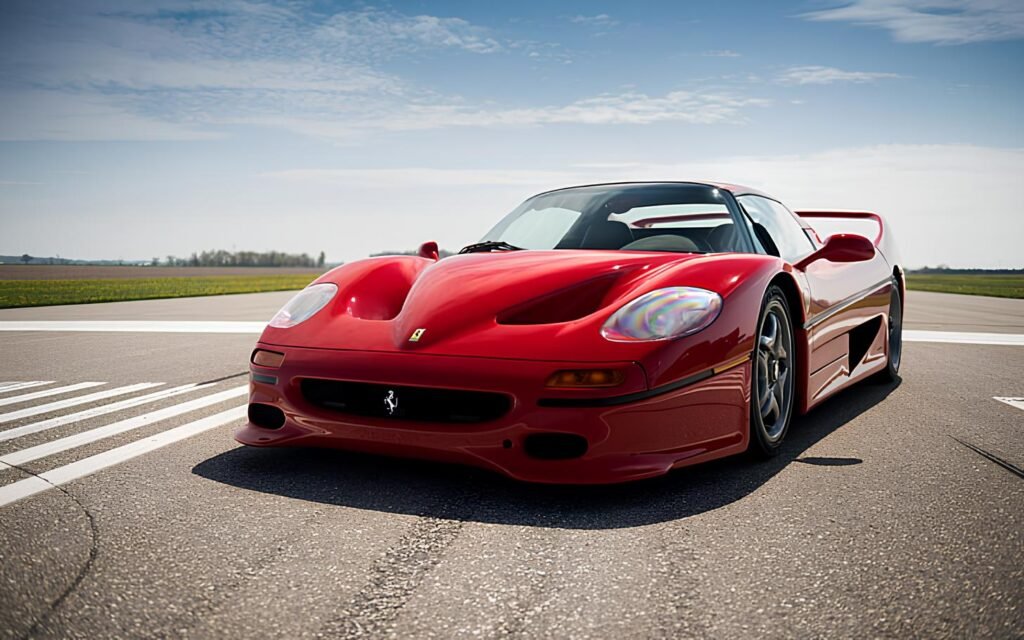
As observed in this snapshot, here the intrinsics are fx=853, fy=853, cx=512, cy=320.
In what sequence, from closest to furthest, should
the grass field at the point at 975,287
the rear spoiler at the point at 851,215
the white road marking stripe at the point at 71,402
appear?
the white road marking stripe at the point at 71,402 → the rear spoiler at the point at 851,215 → the grass field at the point at 975,287

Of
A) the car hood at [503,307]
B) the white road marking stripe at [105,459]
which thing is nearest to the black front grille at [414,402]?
the car hood at [503,307]

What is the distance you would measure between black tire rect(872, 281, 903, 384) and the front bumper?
120 inches

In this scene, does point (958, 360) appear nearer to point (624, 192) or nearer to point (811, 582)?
point (624, 192)

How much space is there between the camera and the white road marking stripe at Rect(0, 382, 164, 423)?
443cm

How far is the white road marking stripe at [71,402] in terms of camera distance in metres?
4.43

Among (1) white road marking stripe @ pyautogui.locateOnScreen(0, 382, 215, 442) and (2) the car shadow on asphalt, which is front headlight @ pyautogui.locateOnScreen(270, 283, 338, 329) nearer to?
(2) the car shadow on asphalt

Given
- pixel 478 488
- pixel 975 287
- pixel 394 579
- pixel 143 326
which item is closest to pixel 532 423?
pixel 478 488

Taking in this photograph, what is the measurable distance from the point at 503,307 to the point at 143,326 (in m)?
8.23

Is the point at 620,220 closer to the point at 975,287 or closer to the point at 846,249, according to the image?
the point at 846,249

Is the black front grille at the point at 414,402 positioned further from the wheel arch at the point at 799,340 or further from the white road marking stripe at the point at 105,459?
the wheel arch at the point at 799,340

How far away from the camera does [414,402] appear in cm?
301

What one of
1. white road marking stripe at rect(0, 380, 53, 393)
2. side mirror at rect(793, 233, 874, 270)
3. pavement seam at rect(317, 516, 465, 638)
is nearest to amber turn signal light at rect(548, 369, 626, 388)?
pavement seam at rect(317, 516, 465, 638)

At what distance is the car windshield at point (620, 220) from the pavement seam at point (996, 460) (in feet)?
4.47

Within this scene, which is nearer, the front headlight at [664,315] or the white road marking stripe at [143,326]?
the front headlight at [664,315]
